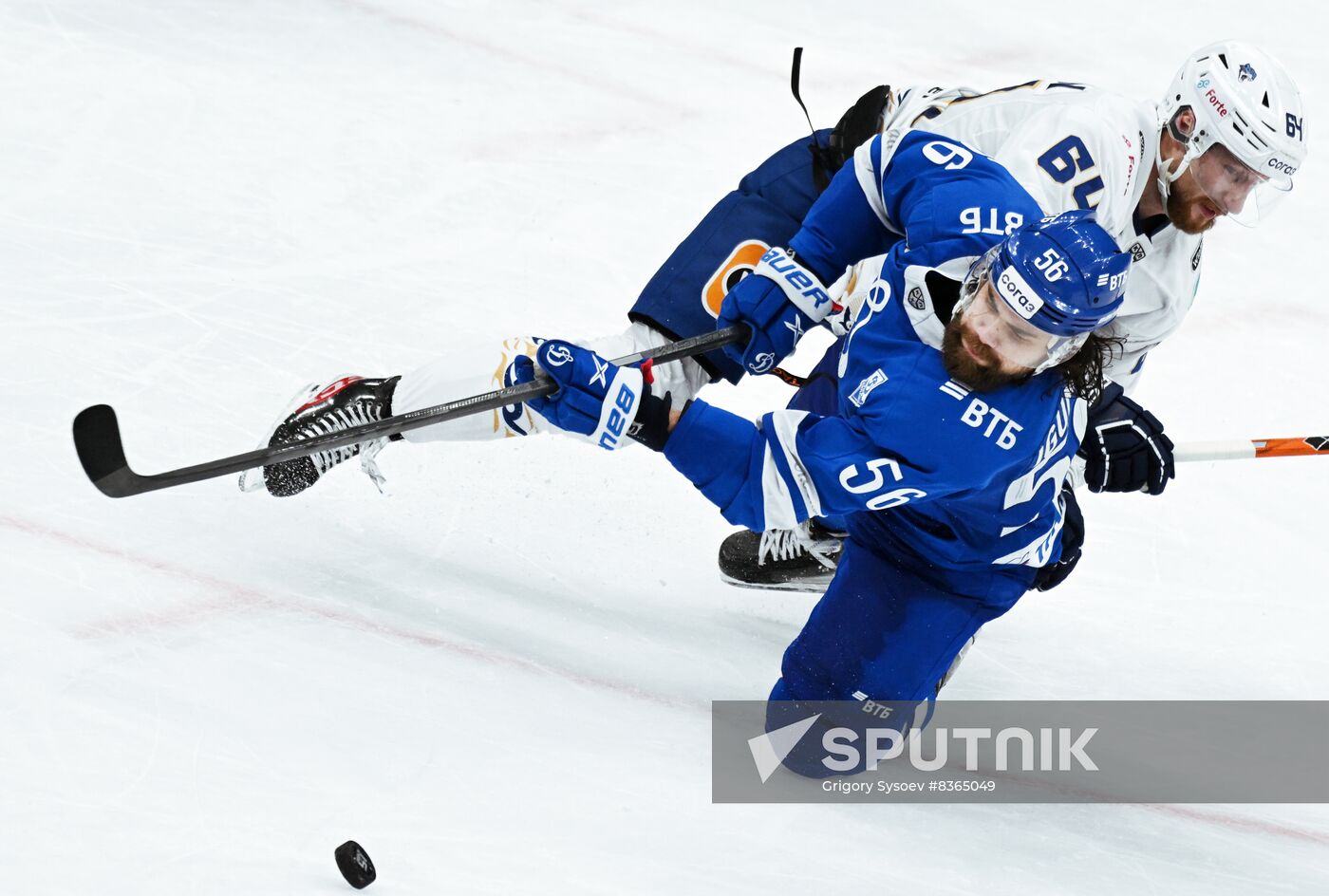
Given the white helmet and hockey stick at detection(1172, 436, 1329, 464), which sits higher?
the white helmet

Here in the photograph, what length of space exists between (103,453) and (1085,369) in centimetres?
166

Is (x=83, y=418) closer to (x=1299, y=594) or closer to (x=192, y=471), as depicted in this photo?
(x=192, y=471)

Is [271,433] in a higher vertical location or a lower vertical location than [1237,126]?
lower

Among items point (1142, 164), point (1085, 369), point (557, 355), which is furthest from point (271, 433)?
point (1142, 164)

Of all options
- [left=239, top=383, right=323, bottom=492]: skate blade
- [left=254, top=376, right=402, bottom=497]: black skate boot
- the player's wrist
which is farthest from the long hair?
[left=239, top=383, right=323, bottom=492]: skate blade

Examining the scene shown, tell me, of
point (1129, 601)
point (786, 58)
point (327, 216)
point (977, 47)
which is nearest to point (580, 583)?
point (1129, 601)

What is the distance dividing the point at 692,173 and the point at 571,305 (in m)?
0.92

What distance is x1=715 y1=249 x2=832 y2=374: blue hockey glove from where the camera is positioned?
107 inches

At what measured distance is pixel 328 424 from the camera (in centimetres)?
279

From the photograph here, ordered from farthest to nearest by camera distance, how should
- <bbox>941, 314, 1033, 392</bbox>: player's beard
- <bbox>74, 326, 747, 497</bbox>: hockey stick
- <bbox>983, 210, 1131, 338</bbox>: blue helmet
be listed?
<bbox>74, 326, 747, 497</bbox>: hockey stick < <bbox>941, 314, 1033, 392</bbox>: player's beard < <bbox>983, 210, 1131, 338</bbox>: blue helmet

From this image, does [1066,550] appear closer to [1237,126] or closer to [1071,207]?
[1071,207]

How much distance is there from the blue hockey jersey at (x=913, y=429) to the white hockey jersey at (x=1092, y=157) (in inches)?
4.2

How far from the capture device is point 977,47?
18.7ft

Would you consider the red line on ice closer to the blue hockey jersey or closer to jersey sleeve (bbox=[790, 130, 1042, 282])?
the blue hockey jersey
